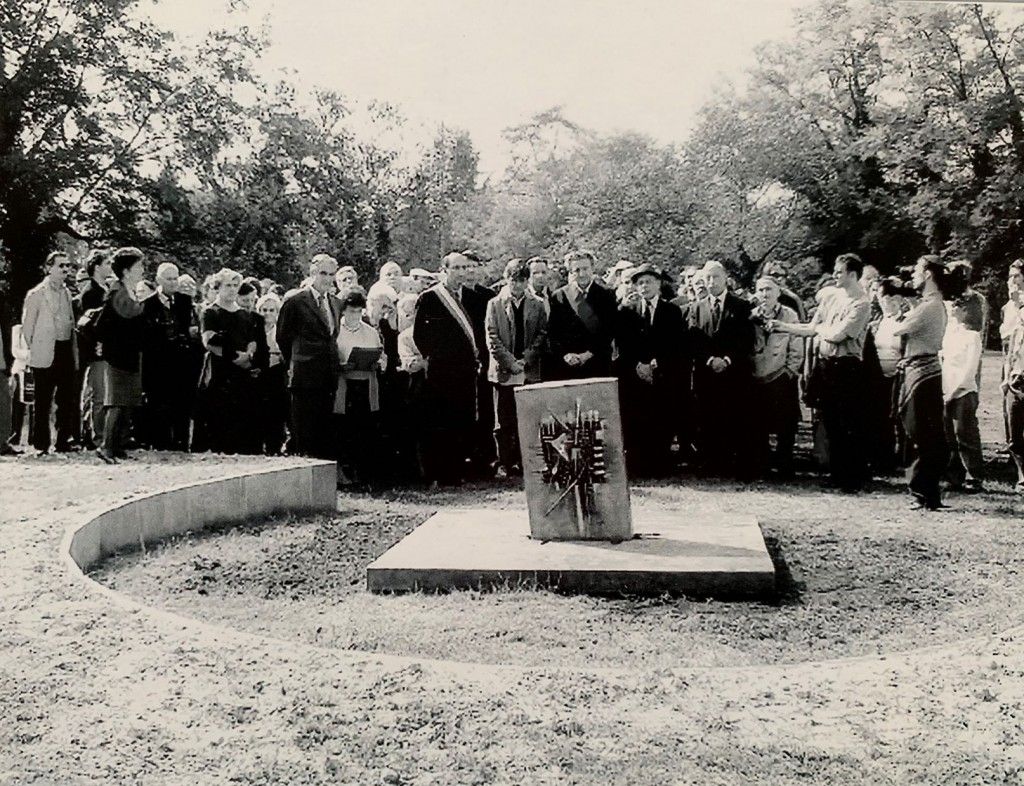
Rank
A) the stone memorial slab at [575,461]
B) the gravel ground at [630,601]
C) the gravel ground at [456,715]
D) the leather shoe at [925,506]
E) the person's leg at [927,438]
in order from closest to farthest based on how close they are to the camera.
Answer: the gravel ground at [456,715]
the gravel ground at [630,601]
the stone memorial slab at [575,461]
the person's leg at [927,438]
the leather shoe at [925,506]

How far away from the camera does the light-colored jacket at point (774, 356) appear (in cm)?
937

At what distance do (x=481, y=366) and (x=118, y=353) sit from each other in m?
3.06

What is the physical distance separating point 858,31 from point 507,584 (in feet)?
14.0

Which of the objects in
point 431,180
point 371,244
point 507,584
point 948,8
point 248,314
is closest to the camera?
point 507,584

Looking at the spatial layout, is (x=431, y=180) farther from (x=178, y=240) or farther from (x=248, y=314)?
(x=248, y=314)

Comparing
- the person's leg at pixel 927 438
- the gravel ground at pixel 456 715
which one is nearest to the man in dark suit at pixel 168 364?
the gravel ground at pixel 456 715

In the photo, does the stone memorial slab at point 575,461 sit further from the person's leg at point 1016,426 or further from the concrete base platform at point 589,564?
the person's leg at point 1016,426

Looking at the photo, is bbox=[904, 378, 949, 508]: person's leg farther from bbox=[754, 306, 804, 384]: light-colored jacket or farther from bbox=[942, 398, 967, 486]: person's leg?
bbox=[754, 306, 804, 384]: light-colored jacket

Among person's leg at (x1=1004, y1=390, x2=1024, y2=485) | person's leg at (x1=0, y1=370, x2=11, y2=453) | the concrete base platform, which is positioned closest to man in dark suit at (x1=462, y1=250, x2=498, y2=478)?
the concrete base platform

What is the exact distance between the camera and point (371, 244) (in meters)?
8.84

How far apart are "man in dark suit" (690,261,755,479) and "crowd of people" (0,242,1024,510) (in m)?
0.02

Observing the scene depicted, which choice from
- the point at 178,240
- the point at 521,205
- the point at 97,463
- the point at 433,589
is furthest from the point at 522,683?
the point at 97,463

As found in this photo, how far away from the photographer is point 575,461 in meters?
5.88

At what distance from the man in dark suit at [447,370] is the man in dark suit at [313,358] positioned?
0.73 m
